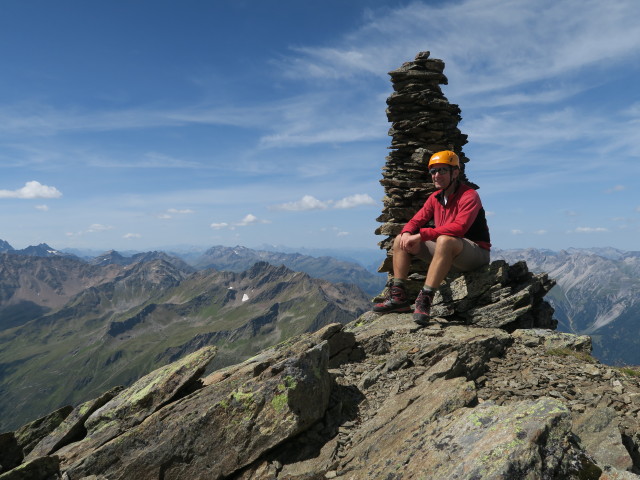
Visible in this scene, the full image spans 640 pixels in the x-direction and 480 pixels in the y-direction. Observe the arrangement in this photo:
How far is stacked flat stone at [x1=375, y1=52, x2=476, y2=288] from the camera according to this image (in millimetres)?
22203

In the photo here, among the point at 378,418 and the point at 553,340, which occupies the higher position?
the point at 553,340

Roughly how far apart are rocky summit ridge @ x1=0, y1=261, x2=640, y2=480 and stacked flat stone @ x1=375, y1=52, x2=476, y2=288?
8.70 metres

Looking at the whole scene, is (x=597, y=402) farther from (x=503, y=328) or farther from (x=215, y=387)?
(x=215, y=387)

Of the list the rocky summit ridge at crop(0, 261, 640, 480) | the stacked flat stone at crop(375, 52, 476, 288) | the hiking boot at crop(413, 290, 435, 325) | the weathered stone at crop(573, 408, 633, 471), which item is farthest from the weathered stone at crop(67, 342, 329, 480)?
the stacked flat stone at crop(375, 52, 476, 288)

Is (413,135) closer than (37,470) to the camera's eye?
No

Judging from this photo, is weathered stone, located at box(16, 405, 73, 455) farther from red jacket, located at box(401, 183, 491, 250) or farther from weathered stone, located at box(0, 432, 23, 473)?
red jacket, located at box(401, 183, 491, 250)

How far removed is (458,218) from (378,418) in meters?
7.65

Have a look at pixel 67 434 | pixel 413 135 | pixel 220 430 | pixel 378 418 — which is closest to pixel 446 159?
pixel 413 135

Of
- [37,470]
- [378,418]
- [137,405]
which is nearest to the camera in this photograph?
[378,418]

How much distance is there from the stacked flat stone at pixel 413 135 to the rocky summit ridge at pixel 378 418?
8703mm

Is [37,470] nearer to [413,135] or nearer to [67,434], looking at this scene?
[67,434]

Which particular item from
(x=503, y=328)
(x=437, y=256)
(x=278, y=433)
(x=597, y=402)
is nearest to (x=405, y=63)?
(x=437, y=256)

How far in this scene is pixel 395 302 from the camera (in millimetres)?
16578

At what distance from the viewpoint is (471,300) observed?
16.8 metres
